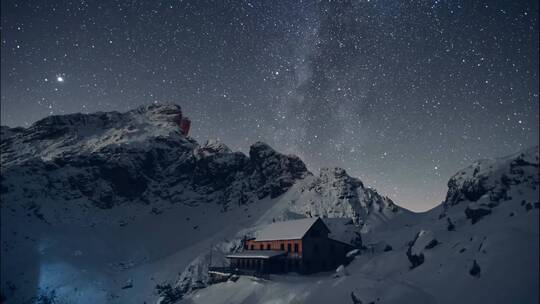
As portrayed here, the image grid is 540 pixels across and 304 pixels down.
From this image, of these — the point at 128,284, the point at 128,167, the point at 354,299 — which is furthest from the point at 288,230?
the point at 128,167

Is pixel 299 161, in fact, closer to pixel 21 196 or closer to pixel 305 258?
pixel 305 258

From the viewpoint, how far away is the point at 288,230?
182 ft

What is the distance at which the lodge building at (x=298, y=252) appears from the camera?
50.1 metres

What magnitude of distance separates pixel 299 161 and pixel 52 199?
85.9 meters

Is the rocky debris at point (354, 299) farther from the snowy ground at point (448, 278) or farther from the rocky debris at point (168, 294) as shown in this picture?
the rocky debris at point (168, 294)

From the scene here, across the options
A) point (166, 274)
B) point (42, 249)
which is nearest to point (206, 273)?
point (166, 274)

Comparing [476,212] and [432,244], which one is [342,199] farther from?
[476,212]

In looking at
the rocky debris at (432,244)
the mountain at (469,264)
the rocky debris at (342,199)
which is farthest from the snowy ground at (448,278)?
the rocky debris at (342,199)

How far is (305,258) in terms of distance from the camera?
49.7 metres

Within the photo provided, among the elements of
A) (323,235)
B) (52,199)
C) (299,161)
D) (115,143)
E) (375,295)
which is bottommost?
(375,295)

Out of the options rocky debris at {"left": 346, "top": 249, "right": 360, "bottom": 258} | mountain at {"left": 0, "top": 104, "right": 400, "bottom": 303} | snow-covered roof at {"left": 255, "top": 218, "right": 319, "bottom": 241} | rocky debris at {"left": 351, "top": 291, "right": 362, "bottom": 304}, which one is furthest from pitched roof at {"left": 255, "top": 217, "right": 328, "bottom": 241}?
rocky debris at {"left": 351, "top": 291, "right": 362, "bottom": 304}

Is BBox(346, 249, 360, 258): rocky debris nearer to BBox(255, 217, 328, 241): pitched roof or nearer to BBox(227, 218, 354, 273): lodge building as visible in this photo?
BBox(227, 218, 354, 273): lodge building

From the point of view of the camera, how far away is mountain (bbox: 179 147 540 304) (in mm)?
9359

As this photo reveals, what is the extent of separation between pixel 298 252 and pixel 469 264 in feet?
113
